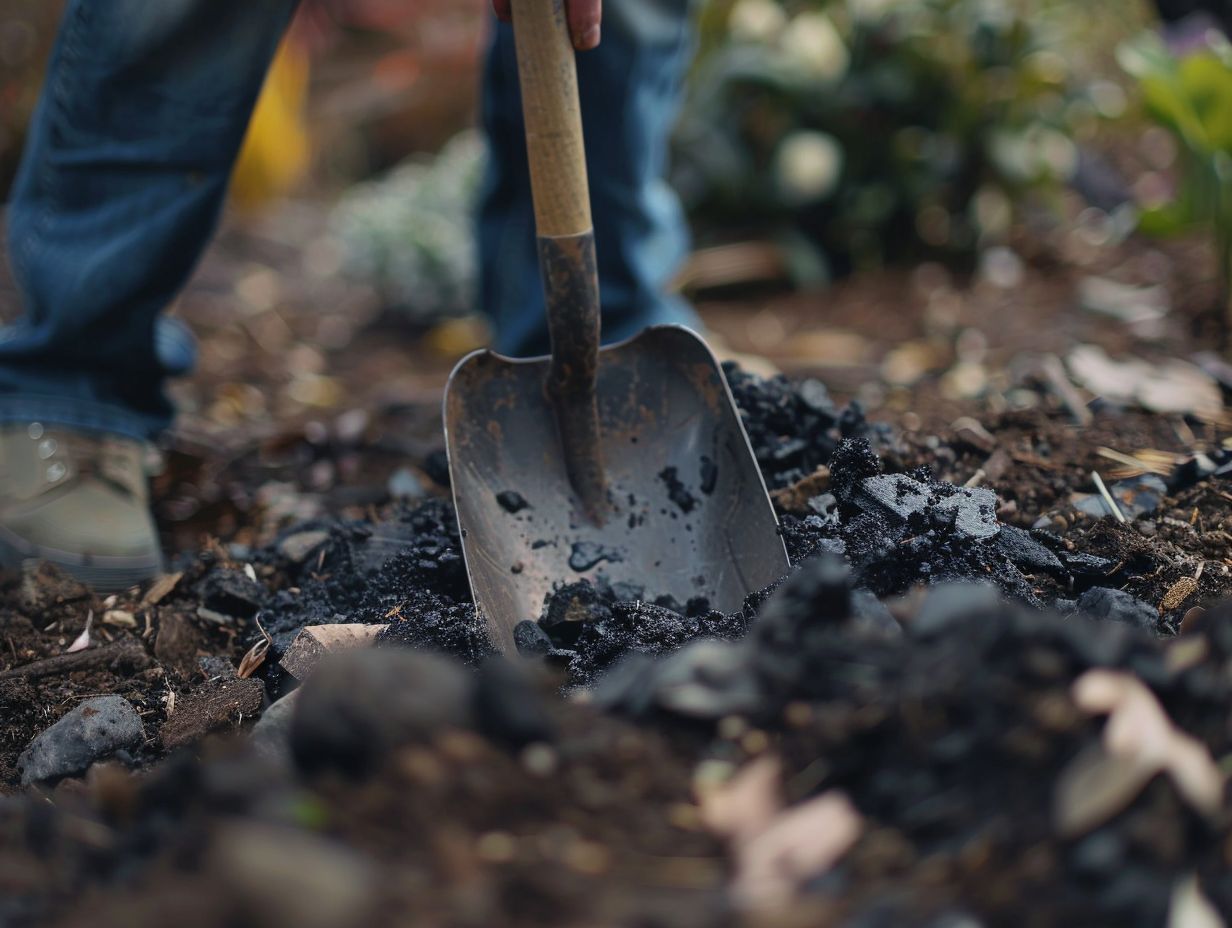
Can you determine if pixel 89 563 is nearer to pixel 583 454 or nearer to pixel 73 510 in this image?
pixel 73 510

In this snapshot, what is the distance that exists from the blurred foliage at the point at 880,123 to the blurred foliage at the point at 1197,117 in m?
0.85

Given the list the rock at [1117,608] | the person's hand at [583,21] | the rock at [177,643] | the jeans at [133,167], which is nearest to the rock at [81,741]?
the rock at [177,643]

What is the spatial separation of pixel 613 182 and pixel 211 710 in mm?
1470

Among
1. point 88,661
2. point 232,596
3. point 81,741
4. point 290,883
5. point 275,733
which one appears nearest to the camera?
point 290,883

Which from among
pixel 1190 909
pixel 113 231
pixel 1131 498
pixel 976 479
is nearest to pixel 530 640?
pixel 976 479

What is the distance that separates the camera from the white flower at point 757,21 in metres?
3.63

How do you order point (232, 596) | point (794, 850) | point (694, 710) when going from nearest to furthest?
point (794, 850) < point (694, 710) < point (232, 596)

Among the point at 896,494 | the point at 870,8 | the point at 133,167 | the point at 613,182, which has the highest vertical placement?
the point at 133,167

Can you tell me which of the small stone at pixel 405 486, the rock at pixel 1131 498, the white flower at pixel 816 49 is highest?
the white flower at pixel 816 49

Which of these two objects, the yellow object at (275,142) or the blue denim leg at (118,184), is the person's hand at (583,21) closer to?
the blue denim leg at (118,184)

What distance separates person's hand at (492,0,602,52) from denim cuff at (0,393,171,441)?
1.13 meters

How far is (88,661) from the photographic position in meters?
1.64

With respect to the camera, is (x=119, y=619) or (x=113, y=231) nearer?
(x=119, y=619)

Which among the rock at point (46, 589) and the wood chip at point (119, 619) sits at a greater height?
the rock at point (46, 589)
